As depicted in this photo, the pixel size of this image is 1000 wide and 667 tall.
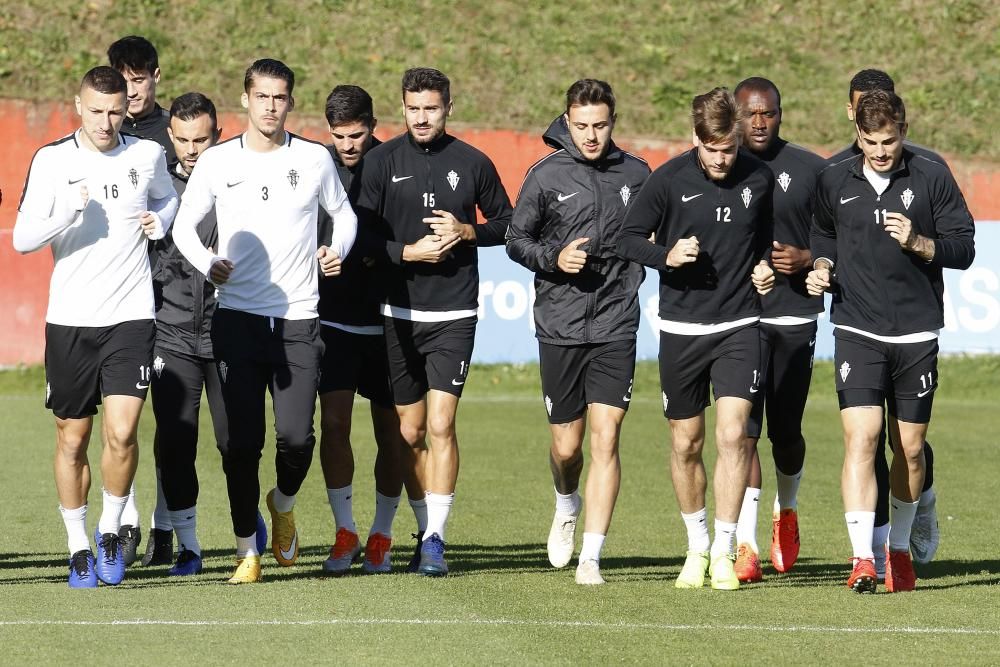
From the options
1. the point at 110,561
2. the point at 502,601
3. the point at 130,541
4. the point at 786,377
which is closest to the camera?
the point at 502,601

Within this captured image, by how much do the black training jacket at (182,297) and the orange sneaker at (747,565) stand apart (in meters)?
3.09

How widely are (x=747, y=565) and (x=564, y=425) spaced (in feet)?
4.07

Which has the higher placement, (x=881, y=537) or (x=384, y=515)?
(x=384, y=515)

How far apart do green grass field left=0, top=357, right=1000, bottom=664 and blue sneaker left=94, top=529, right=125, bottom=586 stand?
13cm

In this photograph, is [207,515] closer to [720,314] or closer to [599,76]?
[720,314]

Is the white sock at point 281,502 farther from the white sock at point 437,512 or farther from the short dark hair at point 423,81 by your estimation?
the short dark hair at point 423,81

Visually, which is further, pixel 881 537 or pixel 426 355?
pixel 426 355

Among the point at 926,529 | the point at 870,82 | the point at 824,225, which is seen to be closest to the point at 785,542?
the point at 926,529

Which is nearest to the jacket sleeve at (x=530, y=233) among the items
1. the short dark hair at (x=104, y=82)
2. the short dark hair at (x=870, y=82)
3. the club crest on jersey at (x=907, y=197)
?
the club crest on jersey at (x=907, y=197)

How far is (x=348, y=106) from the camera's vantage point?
9.49 meters

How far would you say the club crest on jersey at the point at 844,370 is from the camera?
869cm

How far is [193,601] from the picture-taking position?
8125mm

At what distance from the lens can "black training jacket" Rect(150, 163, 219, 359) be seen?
944 cm

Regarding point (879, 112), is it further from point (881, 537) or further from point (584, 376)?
point (881, 537)
